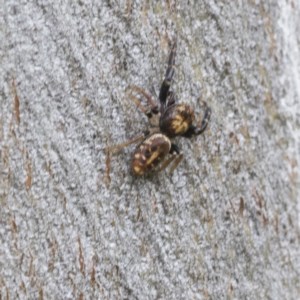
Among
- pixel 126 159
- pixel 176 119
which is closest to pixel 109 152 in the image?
pixel 126 159

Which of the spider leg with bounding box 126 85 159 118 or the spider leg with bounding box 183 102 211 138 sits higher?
the spider leg with bounding box 126 85 159 118

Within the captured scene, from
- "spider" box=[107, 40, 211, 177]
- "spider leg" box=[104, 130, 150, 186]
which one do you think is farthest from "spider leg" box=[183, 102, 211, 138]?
"spider leg" box=[104, 130, 150, 186]

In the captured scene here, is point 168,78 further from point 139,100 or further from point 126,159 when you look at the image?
point 126,159

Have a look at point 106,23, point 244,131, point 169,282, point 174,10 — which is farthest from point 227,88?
point 169,282

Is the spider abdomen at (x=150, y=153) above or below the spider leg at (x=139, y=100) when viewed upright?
below

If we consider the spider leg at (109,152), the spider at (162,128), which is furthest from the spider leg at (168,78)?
the spider leg at (109,152)

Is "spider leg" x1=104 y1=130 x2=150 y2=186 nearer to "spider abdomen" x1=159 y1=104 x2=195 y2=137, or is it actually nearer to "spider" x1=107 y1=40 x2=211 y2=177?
"spider" x1=107 y1=40 x2=211 y2=177

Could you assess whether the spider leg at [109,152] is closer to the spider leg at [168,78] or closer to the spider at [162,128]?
the spider at [162,128]
